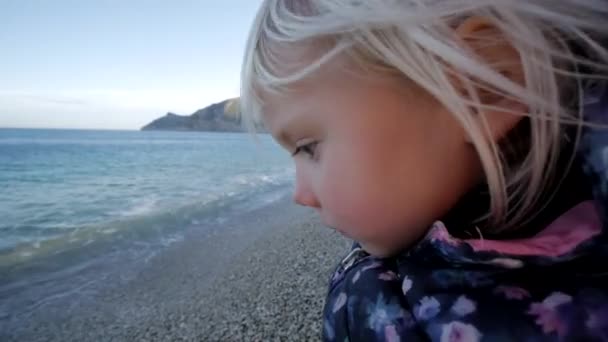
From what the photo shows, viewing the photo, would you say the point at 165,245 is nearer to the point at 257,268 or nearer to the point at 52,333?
the point at 257,268

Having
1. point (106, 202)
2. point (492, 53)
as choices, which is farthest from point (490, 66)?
point (106, 202)

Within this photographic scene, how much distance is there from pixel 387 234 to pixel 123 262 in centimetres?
743

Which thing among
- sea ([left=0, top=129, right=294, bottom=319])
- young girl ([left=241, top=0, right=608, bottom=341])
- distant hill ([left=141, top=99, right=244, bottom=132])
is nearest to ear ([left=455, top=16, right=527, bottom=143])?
young girl ([left=241, top=0, right=608, bottom=341])

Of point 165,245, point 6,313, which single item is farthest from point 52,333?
point 165,245

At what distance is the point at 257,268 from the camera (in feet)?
22.4

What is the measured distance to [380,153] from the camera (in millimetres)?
1008

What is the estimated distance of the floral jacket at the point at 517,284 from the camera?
0.81 metres

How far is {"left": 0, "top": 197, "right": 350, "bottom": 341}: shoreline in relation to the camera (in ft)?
15.1

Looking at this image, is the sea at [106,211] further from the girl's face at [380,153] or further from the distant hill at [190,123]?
the distant hill at [190,123]

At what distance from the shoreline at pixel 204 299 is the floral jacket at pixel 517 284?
328 centimetres

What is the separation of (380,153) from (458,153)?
7.0 inches

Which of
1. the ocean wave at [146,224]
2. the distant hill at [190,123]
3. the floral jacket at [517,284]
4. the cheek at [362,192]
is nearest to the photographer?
the floral jacket at [517,284]

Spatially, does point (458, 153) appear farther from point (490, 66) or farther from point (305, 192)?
point (305, 192)

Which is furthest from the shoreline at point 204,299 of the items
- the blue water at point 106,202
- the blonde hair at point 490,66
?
→ the blonde hair at point 490,66
